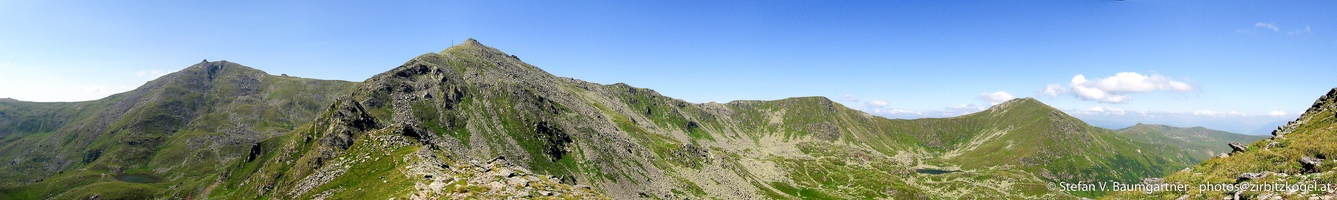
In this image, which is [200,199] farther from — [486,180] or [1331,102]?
[1331,102]

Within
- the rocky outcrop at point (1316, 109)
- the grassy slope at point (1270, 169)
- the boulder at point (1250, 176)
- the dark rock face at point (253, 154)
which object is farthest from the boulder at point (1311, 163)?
the dark rock face at point (253, 154)

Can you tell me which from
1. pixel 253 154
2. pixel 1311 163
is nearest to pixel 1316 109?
pixel 1311 163

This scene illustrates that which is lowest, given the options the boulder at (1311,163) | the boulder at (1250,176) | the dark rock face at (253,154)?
the dark rock face at (253,154)

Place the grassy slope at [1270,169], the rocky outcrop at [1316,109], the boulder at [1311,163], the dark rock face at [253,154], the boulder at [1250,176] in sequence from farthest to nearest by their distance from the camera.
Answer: the dark rock face at [253,154]
the rocky outcrop at [1316,109]
the boulder at [1250,176]
the boulder at [1311,163]
the grassy slope at [1270,169]

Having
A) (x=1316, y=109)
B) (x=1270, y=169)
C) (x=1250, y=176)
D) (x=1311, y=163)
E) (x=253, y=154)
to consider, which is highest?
(x=1316, y=109)

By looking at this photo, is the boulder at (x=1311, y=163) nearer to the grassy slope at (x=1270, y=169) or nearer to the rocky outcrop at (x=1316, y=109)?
the grassy slope at (x=1270, y=169)

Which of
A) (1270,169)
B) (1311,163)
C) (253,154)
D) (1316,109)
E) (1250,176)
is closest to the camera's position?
(1311,163)

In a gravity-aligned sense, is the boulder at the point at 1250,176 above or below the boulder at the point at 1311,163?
below

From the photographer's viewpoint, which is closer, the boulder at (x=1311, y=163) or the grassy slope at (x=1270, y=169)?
the grassy slope at (x=1270, y=169)

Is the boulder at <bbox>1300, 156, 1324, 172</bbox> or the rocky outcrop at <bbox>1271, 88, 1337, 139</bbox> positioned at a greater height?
the rocky outcrop at <bbox>1271, 88, 1337, 139</bbox>

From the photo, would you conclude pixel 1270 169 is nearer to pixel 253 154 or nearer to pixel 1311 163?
pixel 1311 163

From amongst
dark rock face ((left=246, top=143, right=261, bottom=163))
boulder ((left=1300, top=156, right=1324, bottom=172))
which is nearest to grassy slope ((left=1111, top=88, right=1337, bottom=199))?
boulder ((left=1300, top=156, right=1324, bottom=172))

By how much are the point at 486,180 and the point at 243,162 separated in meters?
180

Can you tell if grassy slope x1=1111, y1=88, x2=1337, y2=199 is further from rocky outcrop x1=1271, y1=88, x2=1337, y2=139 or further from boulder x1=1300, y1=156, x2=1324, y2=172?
rocky outcrop x1=1271, y1=88, x2=1337, y2=139
